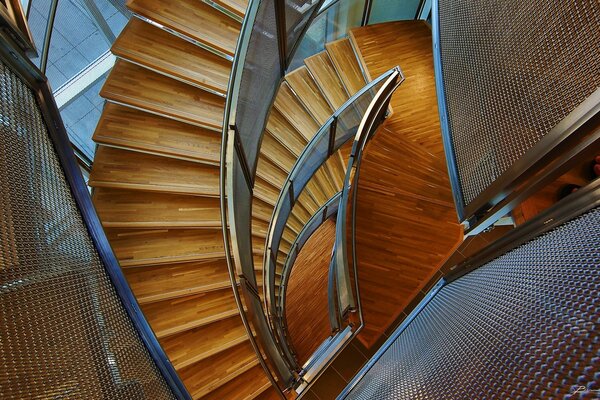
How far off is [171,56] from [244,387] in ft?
11.4

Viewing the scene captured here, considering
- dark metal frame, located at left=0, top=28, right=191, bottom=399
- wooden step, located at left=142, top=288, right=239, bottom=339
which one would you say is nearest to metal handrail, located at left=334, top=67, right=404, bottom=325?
wooden step, located at left=142, top=288, right=239, bottom=339

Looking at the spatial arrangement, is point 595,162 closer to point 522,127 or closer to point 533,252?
point 522,127

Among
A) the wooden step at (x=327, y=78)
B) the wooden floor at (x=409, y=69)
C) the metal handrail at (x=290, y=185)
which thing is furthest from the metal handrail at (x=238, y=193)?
the wooden floor at (x=409, y=69)

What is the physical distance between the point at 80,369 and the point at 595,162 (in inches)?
143

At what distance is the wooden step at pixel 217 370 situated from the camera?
3.27 meters

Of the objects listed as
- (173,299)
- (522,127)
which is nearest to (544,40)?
(522,127)

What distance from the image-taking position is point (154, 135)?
11.7 ft

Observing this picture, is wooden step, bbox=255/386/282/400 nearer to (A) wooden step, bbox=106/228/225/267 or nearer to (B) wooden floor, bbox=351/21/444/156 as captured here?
(A) wooden step, bbox=106/228/225/267

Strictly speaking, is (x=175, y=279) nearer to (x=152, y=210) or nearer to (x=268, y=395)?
(x=152, y=210)

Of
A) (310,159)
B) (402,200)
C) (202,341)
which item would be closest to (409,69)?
(402,200)

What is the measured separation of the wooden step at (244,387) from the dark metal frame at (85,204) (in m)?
1.58

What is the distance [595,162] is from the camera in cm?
273

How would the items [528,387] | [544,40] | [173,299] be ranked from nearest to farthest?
[528,387] → [544,40] → [173,299]

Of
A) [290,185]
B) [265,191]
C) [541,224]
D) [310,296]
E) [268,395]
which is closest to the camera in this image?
[541,224]
